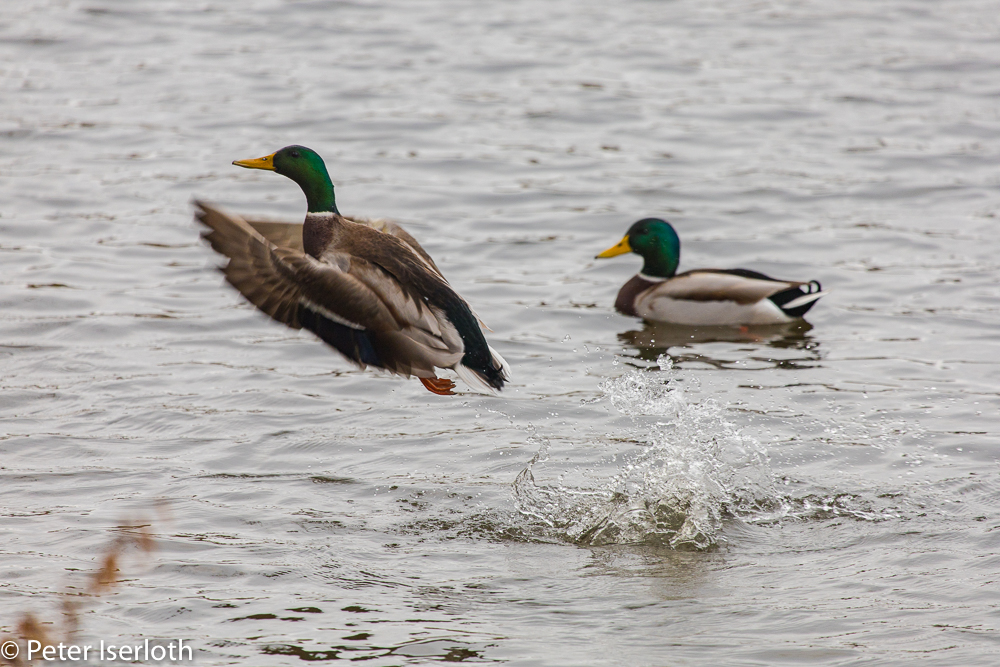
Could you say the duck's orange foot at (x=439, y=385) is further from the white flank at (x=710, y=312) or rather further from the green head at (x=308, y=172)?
the white flank at (x=710, y=312)

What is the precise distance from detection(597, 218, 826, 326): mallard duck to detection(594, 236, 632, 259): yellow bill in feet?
0.93

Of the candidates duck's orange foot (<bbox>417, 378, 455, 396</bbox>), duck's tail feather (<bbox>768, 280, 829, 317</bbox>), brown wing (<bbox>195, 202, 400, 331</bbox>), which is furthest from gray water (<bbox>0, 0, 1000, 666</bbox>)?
brown wing (<bbox>195, 202, 400, 331</bbox>)

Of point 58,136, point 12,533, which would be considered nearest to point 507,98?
point 58,136

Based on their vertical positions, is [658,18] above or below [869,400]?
above

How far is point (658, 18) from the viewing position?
15.2 m

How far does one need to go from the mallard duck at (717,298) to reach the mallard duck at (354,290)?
3211mm

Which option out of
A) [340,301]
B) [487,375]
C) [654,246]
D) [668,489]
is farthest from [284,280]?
[654,246]

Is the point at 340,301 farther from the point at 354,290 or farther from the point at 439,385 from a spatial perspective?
the point at 439,385

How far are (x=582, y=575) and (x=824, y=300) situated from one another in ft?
14.2

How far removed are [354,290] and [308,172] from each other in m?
0.64

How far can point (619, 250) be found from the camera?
8688mm

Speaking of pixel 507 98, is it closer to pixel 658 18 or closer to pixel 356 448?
pixel 658 18

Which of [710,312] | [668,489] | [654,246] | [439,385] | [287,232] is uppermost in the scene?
[287,232]

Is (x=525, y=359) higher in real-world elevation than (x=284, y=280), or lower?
lower
